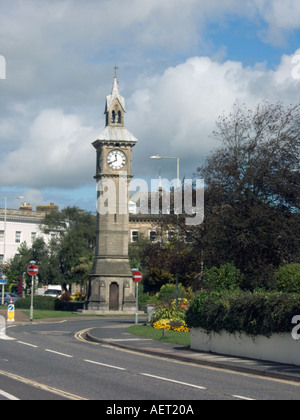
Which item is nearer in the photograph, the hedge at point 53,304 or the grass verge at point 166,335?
the grass verge at point 166,335

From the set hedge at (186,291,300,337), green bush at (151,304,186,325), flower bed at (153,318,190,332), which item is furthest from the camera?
green bush at (151,304,186,325)

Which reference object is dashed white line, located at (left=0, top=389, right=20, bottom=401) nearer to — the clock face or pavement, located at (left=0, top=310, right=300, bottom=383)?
pavement, located at (left=0, top=310, right=300, bottom=383)

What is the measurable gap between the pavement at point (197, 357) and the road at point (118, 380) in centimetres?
43

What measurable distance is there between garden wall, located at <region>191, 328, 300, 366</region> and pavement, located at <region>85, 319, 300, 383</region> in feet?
0.85

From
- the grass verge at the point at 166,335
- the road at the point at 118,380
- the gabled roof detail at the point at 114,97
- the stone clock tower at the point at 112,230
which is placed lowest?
→ the road at the point at 118,380

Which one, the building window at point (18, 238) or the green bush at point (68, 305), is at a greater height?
the building window at point (18, 238)

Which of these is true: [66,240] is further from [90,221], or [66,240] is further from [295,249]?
[295,249]

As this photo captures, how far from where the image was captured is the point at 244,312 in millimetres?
20656

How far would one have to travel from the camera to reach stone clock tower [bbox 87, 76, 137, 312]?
6462 cm

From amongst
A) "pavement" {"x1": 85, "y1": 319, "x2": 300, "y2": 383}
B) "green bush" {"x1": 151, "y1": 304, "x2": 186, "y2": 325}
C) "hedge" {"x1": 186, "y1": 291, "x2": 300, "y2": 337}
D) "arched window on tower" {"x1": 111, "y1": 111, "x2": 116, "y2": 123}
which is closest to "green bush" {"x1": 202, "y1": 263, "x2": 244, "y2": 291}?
"hedge" {"x1": 186, "y1": 291, "x2": 300, "y2": 337}

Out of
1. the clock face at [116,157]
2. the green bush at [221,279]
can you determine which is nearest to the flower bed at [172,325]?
the green bush at [221,279]

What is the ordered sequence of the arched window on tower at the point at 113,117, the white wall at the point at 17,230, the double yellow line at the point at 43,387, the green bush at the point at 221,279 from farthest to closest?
the white wall at the point at 17,230, the arched window on tower at the point at 113,117, the green bush at the point at 221,279, the double yellow line at the point at 43,387

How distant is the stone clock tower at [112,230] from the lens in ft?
212

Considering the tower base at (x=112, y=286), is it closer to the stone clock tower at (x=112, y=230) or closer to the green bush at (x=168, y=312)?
the stone clock tower at (x=112, y=230)
